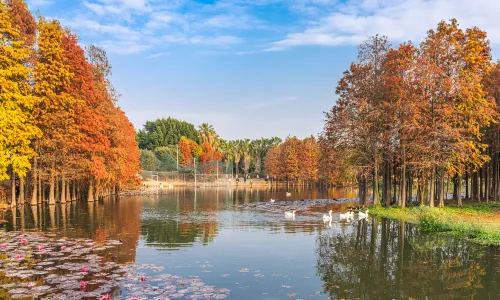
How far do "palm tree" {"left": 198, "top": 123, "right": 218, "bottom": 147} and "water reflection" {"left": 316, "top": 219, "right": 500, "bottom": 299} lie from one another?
381ft

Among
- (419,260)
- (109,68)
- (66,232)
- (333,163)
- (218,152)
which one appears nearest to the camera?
(419,260)

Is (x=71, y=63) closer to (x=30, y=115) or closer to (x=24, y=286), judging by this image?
(x=30, y=115)

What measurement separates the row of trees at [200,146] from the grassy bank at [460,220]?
8727 centimetres

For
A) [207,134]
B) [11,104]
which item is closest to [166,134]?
[207,134]

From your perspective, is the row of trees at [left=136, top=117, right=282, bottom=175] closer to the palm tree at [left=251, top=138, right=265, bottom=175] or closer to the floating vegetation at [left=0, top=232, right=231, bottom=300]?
the palm tree at [left=251, top=138, right=265, bottom=175]

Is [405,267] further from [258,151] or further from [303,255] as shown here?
[258,151]

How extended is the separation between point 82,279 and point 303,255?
9570 mm

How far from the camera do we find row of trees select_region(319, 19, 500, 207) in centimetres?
3381

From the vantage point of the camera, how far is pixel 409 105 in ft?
111

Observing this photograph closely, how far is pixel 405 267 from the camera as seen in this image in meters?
16.0

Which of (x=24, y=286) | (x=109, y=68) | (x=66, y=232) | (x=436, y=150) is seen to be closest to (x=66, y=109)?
(x=109, y=68)

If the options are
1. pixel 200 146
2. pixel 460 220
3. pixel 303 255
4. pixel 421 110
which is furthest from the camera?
pixel 200 146

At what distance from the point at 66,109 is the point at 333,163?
29.7m

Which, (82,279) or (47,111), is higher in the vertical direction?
(47,111)
